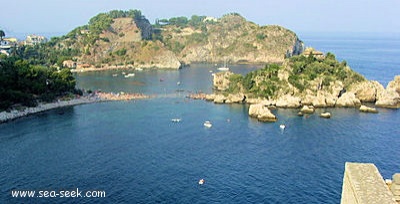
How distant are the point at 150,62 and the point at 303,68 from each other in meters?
87.0

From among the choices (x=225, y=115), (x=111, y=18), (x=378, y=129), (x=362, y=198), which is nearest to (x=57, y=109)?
(x=225, y=115)

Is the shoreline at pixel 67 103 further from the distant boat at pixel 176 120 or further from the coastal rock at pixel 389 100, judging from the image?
the coastal rock at pixel 389 100

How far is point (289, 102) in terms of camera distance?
8581 centimetres

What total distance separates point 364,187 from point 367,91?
257 ft

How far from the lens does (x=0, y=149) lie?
5641 cm

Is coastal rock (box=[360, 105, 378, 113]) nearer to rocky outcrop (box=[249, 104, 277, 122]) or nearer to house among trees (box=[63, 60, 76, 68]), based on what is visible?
rocky outcrop (box=[249, 104, 277, 122])

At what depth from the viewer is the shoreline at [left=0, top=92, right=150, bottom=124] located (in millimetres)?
73181

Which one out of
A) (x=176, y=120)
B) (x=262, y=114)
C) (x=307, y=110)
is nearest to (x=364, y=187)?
(x=262, y=114)

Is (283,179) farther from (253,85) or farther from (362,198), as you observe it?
(253,85)

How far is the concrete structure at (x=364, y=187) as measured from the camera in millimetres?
16781

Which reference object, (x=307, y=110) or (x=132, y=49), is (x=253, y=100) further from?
(x=132, y=49)

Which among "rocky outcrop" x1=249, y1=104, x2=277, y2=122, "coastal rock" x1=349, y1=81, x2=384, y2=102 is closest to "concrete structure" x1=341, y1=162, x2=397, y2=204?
"rocky outcrop" x1=249, y1=104, x2=277, y2=122

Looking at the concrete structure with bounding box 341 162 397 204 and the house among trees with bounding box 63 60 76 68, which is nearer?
the concrete structure with bounding box 341 162 397 204

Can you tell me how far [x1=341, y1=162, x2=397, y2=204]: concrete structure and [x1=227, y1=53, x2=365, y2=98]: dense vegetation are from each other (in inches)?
2779
